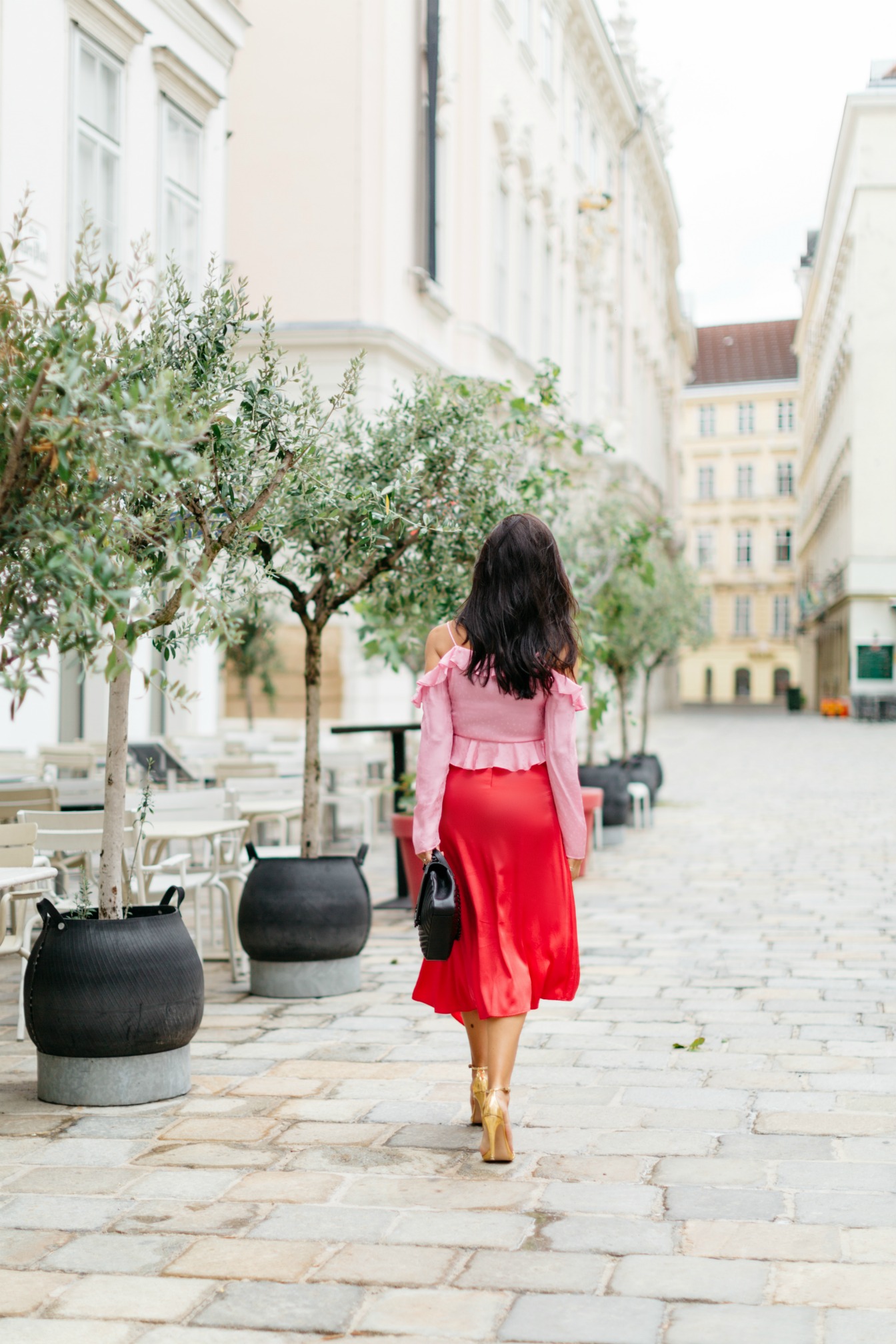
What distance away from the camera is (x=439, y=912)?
469cm

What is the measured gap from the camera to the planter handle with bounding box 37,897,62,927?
5543 millimetres

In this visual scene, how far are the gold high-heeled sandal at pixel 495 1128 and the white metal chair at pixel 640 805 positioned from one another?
1171 centimetres

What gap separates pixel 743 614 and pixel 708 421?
429 inches

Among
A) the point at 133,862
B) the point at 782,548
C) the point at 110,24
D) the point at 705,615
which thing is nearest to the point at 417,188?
the point at 705,615

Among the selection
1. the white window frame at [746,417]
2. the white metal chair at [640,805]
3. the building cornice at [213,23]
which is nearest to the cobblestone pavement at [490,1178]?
the white metal chair at [640,805]

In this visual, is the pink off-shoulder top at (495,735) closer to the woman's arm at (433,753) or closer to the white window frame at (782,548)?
the woman's arm at (433,753)

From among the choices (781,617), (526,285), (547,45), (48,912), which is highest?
(547,45)

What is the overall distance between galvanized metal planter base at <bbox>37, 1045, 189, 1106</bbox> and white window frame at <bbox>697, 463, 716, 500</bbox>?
3292 inches

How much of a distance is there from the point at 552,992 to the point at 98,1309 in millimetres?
1825

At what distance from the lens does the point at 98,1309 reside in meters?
3.60

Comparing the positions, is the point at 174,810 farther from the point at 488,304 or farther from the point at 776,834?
the point at 488,304

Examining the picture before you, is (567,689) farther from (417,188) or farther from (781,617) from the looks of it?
(781,617)

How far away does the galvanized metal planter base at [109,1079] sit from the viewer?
5.48m

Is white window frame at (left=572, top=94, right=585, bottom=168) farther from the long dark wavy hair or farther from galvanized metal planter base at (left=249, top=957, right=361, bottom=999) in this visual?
the long dark wavy hair
